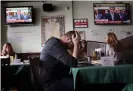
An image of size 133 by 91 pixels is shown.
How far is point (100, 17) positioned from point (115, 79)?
3859 millimetres

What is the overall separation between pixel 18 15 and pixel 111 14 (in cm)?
230

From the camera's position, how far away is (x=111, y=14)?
20.2ft

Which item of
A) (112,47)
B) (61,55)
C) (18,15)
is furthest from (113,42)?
(18,15)

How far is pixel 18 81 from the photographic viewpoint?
3570 millimetres

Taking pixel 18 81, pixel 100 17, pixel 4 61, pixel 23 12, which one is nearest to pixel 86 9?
pixel 100 17

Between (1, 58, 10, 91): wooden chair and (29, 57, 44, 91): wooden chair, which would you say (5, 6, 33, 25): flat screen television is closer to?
(1, 58, 10, 91): wooden chair

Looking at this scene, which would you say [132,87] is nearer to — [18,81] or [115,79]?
[115,79]

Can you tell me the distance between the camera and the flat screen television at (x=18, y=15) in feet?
20.0

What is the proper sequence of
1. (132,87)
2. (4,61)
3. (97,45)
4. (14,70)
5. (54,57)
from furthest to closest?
(97,45)
(14,70)
(4,61)
(54,57)
(132,87)

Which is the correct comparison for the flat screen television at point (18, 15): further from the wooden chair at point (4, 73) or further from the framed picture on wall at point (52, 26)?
the wooden chair at point (4, 73)

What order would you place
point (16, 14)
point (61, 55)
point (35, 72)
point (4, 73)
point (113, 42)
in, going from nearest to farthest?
point (35, 72)
point (61, 55)
point (4, 73)
point (113, 42)
point (16, 14)

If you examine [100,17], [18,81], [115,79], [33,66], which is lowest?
[18,81]

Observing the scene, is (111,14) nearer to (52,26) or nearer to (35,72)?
(52,26)

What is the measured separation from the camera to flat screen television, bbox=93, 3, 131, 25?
6.15 metres
